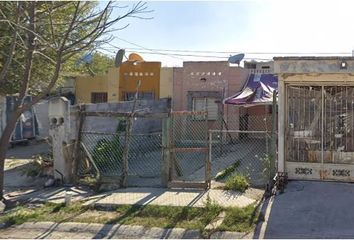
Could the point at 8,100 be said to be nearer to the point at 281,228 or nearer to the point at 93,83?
the point at 93,83

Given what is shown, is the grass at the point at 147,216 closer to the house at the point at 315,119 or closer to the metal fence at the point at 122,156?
the metal fence at the point at 122,156

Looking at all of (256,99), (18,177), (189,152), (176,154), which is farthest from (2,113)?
(189,152)

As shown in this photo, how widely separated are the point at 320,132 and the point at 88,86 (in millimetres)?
17250

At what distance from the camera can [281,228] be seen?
25.1 ft

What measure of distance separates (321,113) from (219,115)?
9550 mm

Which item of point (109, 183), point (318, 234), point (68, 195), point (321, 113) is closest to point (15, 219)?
point (68, 195)

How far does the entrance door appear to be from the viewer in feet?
33.7

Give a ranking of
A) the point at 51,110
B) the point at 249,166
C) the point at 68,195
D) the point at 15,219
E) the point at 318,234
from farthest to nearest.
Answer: the point at 249,166
the point at 51,110
the point at 68,195
the point at 15,219
the point at 318,234

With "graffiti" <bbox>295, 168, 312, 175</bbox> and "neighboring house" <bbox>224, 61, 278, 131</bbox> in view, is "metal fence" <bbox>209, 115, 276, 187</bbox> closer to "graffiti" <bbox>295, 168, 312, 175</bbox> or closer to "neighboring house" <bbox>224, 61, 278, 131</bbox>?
"neighboring house" <bbox>224, 61, 278, 131</bbox>

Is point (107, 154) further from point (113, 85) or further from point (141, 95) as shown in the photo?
point (113, 85)

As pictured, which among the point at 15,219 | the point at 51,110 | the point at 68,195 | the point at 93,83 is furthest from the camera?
the point at 93,83

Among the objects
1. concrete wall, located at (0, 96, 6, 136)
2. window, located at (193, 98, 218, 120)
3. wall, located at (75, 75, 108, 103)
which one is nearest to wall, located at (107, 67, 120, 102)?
wall, located at (75, 75, 108, 103)

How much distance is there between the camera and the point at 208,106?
20359 mm

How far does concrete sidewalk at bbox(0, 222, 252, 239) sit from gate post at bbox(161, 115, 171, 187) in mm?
2511
